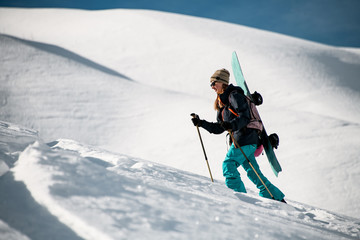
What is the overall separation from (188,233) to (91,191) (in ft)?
2.25

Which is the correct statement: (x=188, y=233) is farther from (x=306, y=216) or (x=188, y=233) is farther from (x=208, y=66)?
(x=208, y=66)

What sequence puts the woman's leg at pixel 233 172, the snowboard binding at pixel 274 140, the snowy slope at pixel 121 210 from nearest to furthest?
the snowy slope at pixel 121 210, the woman's leg at pixel 233 172, the snowboard binding at pixel 274 140

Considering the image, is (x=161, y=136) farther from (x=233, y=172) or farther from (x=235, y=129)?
(x=235, y=129)

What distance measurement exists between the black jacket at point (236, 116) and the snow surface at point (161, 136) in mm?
638

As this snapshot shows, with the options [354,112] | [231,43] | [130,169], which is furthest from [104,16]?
[130,169]

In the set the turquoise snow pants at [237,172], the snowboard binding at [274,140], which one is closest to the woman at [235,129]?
the turquoise snow pants at [237,172]

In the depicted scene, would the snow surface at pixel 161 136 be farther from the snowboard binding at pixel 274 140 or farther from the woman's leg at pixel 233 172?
the snowboard binding at pixel 274 140

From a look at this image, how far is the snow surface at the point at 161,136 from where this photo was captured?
1.71 meters

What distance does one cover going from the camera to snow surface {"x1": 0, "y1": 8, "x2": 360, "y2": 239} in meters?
1.71

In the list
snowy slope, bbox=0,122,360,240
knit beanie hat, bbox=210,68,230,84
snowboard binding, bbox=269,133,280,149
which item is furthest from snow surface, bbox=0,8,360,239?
knit beanie hat, bbox=210,68,230,84

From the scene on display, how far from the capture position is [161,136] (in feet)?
25.8

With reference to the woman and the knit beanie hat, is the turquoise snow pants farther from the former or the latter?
the knit beanie hat

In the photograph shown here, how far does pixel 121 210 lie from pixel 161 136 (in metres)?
6.18

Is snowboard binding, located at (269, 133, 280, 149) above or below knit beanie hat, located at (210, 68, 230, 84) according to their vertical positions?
below
